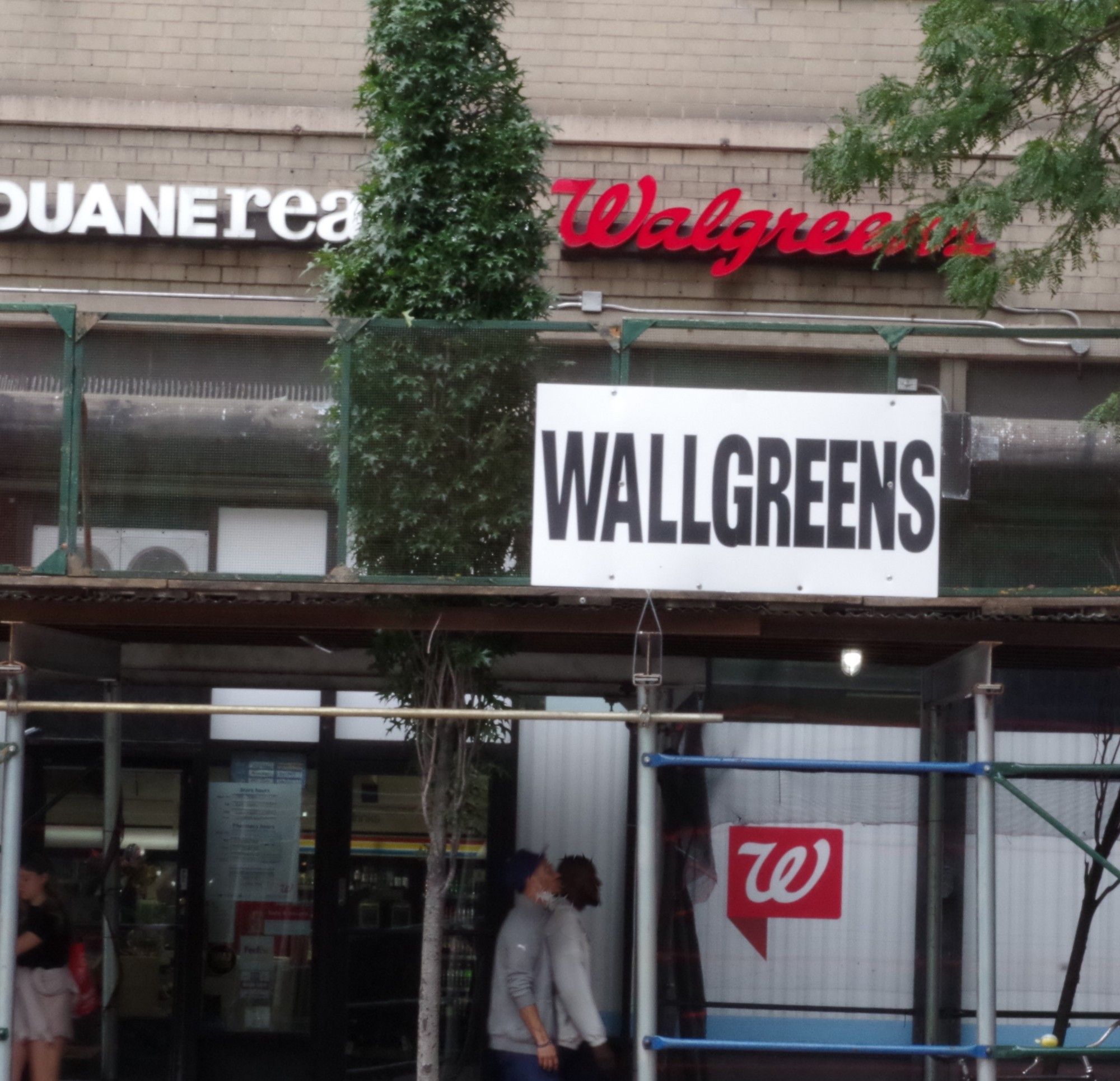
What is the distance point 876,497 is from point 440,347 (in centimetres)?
213

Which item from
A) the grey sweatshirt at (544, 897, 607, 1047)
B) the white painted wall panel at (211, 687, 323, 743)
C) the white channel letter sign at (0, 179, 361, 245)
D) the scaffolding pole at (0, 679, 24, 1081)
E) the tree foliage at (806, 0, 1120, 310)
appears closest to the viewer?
the scaffolding pole at (0, 679, 24, 1081)

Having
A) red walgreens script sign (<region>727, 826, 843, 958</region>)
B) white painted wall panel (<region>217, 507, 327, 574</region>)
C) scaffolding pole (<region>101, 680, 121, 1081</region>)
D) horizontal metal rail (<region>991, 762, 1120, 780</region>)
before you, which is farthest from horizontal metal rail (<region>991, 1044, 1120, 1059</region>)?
scaffolding pole (<region>101, 680, 121, 1081</region>)

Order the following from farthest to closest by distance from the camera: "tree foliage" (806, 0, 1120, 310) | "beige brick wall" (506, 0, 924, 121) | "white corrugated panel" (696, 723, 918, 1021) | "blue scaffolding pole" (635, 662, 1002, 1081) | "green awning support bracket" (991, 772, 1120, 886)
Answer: "beige brick wall" (506, 0, 924, 121) → "white corrugated panel" (696, 723, 918, 1021) → "tree foliage" (806, 0, 1120, 310) → "blue scaffolding pole" (635, 662, 1002, 1081) → "green awning support bracket" (991, 772, 1120, 886)

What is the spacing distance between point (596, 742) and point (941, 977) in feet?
9.61

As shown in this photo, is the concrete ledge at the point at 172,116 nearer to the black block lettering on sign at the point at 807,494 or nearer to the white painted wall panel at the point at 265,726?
the white painted wall panel at the point at 265,726

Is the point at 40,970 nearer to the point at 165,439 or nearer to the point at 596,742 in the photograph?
the point at 165,439

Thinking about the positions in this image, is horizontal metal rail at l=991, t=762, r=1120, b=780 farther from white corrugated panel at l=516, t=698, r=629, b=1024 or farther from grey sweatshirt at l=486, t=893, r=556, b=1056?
white corrugated panel at l=516, t=698, r=629, b=1024

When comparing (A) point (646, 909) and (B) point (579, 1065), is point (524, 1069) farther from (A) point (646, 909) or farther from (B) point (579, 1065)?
(A) point (646, 909)

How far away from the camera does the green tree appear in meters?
6.82

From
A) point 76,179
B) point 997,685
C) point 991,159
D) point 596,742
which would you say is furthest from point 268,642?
point 991,159

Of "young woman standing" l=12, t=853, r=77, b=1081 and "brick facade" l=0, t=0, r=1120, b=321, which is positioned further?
"brick facade" l=0, t=0, r=1120, b=321

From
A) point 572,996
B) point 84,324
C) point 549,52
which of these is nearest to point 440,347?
point 84,324

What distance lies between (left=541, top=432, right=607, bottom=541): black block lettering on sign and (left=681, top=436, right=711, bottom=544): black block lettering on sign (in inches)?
15.0

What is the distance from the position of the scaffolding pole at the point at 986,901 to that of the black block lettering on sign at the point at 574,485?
6.35 feet
